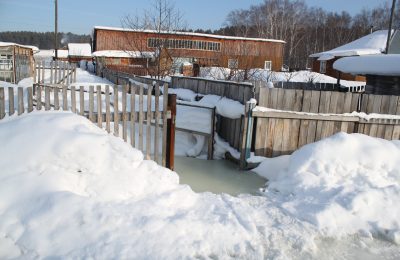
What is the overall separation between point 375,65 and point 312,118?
199 inches

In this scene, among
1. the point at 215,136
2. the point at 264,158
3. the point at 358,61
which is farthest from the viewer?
the point at 358,61

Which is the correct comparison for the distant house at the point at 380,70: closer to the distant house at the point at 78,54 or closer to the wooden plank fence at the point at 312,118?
the wooden plank fence at the point at 312,118

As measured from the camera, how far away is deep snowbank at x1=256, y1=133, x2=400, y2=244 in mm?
4805

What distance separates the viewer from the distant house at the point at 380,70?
35.3 feet

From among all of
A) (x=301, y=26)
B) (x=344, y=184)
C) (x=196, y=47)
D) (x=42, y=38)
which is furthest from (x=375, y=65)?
(x=42, y=38)

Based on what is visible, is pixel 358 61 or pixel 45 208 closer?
pixel 45 208

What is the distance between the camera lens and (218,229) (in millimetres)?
4266

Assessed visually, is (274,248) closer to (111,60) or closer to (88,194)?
(88,194)

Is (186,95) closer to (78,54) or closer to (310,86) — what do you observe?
(310,86)

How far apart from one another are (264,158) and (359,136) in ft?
6.35

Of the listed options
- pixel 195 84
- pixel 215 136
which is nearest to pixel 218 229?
pixel 215 136

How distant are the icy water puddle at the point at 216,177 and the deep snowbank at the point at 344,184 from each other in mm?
376

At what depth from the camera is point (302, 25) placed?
58.2 metres

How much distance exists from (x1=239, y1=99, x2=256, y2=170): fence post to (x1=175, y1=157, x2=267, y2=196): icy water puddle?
0.90 ft
